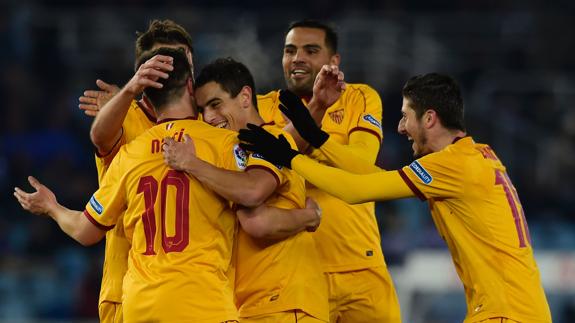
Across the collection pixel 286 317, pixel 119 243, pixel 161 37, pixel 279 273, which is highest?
pixel 161 37

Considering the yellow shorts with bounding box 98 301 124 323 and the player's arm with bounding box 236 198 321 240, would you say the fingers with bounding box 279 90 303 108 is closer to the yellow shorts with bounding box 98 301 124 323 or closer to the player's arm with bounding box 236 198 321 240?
the player's arm with bounding box 236 198 321 240

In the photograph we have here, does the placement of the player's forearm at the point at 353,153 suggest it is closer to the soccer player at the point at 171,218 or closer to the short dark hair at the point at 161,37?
the soccer player at the point at 171,218

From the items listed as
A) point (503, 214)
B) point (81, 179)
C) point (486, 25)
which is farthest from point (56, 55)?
point (503, 214)

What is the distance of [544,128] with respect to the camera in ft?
47.4

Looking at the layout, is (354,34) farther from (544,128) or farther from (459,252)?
(459,252)

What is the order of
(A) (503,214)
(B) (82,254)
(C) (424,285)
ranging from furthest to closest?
1. (B) (82,254)
2. (C) (424,285)
3. (A) (503,214)

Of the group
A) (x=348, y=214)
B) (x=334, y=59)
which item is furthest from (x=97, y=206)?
(x=334, y=59)

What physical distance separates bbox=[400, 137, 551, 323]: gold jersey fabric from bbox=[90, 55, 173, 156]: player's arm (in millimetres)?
1430

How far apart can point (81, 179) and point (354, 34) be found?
434 centimetres

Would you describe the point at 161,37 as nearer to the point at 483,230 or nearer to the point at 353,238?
the point at 353,238

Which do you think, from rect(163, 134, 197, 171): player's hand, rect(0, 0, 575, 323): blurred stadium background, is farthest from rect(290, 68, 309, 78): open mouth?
rect(0, 0, 575, 323): blurred stadium background

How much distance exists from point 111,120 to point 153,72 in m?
0.51

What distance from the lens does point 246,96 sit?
216 inches

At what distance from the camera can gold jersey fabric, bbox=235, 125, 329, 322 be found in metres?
5.34
